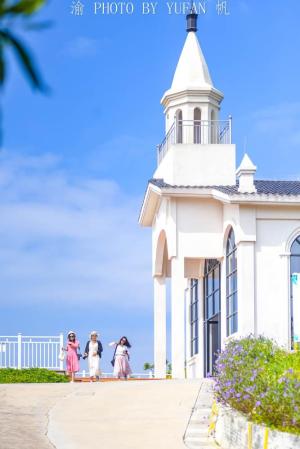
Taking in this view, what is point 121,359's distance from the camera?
2648 cm

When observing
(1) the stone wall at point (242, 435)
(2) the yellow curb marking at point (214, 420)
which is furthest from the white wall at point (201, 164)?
(1) the stone wall at point (242, 435)

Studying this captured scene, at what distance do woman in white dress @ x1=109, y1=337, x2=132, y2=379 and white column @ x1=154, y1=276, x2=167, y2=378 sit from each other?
9.77 feet

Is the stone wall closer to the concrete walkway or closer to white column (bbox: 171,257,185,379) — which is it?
the concrete walkway

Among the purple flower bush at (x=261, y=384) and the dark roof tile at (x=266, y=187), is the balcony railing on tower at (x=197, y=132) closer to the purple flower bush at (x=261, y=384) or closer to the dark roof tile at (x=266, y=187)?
the dark roof tile at (x=266, y=187)

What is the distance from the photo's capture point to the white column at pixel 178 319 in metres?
26.5

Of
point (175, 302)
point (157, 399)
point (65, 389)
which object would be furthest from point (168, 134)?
point (157, 399)

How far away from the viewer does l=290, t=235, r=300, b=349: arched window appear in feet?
81.3

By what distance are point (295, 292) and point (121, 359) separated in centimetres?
519

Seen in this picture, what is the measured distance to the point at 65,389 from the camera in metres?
20.4

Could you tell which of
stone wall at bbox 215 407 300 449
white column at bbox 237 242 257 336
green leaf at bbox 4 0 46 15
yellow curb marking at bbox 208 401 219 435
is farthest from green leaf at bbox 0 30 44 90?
white column at bbox 237 242 257 336

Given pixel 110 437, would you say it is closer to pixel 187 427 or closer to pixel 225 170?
pixel 187 427

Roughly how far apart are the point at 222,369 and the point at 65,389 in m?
7.10

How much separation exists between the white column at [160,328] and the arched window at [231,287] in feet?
12.1

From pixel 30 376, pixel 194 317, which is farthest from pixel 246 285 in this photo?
pixel 194 317
